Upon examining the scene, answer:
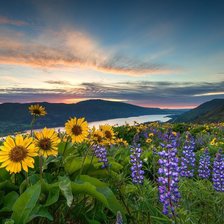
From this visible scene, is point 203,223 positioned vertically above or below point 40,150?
below

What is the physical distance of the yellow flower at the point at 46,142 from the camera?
138 inches

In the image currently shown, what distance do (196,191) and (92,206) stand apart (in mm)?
1893

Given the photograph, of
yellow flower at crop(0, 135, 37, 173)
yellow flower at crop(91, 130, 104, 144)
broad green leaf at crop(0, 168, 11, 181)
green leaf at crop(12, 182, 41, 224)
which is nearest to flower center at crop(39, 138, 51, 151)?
yellow flower at crop(0, 135, 37, 173)

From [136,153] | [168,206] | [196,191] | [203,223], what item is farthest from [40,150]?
[196,191]

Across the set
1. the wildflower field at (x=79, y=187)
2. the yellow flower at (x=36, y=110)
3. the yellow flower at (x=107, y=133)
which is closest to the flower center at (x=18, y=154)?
the wildflower field at (x=79, y=187)

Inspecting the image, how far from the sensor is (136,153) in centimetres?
382

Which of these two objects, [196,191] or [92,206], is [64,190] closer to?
[92,206]

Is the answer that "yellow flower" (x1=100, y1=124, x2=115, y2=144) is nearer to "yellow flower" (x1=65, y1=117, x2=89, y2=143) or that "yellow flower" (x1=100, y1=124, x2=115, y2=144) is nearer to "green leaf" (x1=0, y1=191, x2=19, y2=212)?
"yellow flower" (x1=65, y1=117, x2=89, y2=143)

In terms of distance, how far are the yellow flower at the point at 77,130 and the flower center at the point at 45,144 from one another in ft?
1.07

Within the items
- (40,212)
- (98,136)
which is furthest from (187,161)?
(40,212)

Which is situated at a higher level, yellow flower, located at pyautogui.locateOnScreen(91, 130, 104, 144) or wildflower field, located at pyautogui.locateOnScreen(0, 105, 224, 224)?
yellow flower, located at pyautogui.locateOnScreen(91, 130, 104, 144)

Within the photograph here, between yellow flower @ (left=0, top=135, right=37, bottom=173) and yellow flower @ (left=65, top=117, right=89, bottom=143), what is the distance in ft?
2.33

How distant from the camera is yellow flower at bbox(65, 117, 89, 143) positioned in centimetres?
379

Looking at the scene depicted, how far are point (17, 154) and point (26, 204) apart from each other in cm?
50
